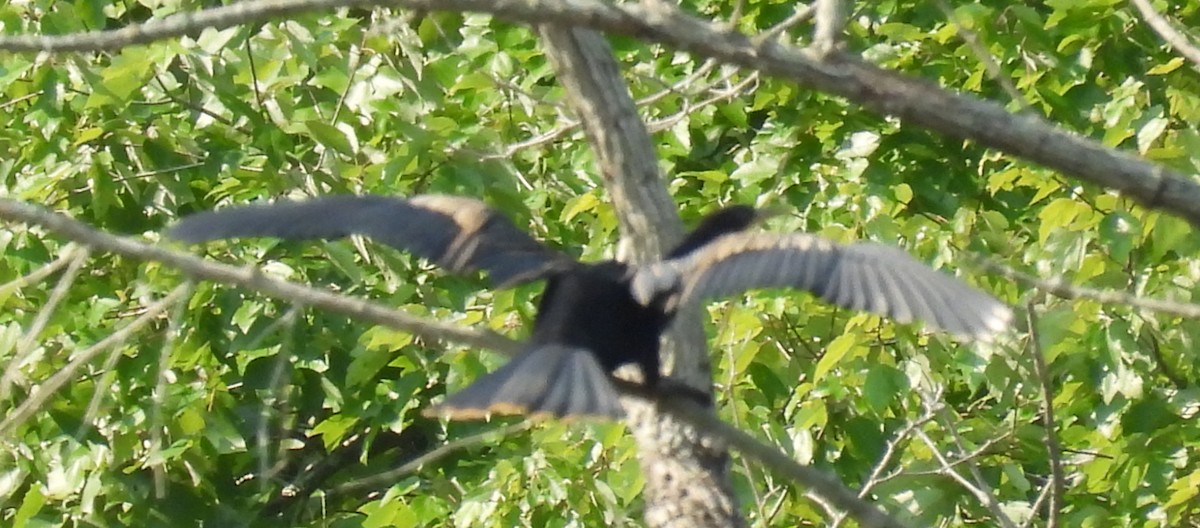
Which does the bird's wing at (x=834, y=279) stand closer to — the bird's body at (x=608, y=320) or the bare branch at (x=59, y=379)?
the bird's body at (x=608, y=320)

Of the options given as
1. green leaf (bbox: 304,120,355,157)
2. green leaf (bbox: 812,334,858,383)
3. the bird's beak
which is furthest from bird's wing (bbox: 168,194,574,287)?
green leaf (bbox: 304,120,355,157)

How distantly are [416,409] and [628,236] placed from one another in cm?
175

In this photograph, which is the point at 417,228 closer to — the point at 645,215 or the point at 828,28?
the point at 645,215

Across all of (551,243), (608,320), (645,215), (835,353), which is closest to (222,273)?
(645,215)

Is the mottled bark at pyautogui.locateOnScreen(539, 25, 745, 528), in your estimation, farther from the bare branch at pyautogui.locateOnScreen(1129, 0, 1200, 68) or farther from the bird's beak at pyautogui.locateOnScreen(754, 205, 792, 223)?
the bare branch at pyautogui.locateOnScreen(1129, 0, 1200, 68)

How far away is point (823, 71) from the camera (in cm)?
153

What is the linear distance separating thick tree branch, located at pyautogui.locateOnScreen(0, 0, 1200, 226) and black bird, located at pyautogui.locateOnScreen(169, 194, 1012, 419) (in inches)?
18.0

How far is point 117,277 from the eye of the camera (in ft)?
13.4

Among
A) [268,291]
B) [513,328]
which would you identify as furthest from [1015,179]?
[268,291]

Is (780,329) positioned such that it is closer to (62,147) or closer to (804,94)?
(804,94)

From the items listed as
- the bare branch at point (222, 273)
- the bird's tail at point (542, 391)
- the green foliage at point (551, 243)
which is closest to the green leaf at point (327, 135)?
the green foliage at point (551, 243)

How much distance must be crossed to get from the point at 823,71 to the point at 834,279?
0.72 m

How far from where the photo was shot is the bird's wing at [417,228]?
2.70 meters

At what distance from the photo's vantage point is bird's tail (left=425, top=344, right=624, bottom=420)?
2.15 meters
